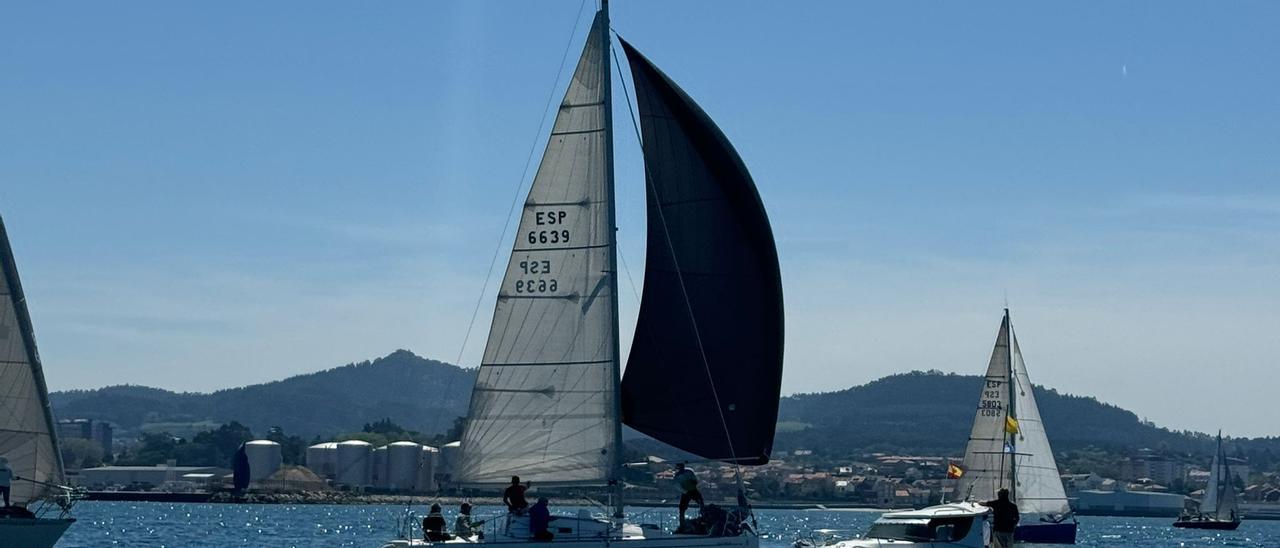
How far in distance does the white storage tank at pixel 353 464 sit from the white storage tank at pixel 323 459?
138 cm

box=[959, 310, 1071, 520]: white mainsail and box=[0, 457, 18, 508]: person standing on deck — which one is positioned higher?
box=[959, 310, 1071, 520]: white mainsail

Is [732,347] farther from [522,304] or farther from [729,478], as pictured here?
[729,478]

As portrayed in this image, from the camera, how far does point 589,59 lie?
92.9 feet

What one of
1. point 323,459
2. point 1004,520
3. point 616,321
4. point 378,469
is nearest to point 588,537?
point 616,321

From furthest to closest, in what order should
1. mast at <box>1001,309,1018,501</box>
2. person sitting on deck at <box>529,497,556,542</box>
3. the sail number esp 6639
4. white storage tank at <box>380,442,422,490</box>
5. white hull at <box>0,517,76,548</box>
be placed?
white storage tank at <box>380,442,422,490</box> → mast at <box>1001,309,1018,501</box> → white hull at <box>0,517,76,548</box> → the sail number esp 6639 → person sitting on deck at <box>529,497,556,542</box>

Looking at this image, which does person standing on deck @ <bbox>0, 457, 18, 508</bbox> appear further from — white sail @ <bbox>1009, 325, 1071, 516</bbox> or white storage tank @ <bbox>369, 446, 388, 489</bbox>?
white storage tank @ <bbox>369, 446, 388, 489</bbox>

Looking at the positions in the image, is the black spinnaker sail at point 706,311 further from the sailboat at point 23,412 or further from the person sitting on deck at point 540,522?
the sailboat at point 23,412

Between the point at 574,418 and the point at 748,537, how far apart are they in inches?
119

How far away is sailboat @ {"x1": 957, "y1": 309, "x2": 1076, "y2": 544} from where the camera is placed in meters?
58.5

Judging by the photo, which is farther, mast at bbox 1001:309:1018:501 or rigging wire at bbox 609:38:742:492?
mast at bbox 1001:309:1018:501

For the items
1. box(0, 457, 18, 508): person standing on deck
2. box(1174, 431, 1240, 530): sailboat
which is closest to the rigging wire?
box(0, 457, 18, 508): person standing on deck

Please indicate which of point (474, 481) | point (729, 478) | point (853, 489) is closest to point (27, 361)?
point (474, 481)

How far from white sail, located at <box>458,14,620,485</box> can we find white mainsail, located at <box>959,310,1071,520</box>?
3046 centimetres

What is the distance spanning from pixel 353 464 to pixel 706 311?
5535 inches
